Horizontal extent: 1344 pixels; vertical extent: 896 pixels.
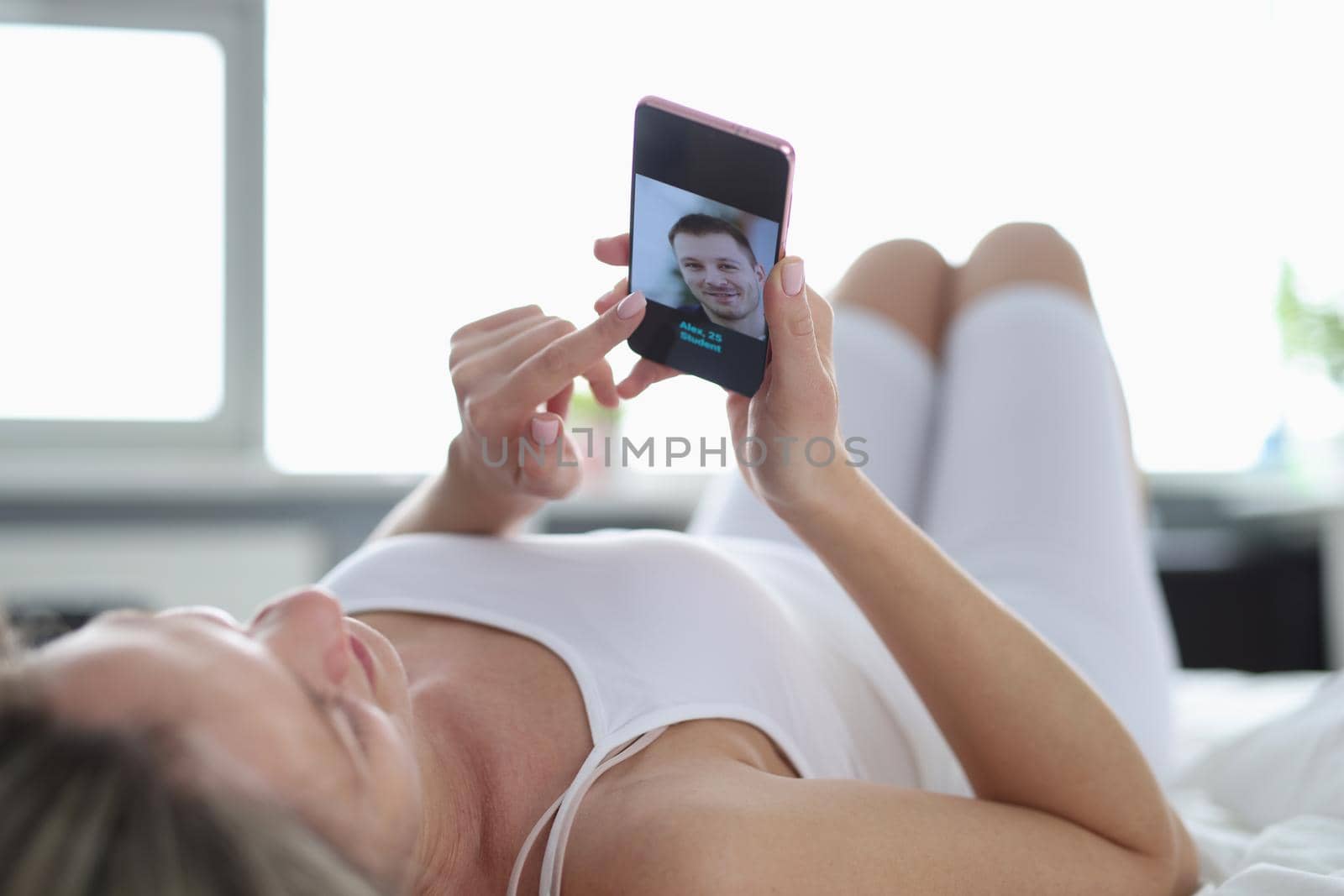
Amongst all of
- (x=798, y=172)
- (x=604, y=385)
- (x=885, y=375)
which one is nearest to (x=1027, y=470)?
(x=885, y=375)

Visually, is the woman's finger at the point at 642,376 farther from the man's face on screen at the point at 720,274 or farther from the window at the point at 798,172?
the window at the point at 798,172

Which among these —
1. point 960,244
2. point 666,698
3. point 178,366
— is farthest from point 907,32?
point 666,698

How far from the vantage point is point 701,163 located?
28.9 inches

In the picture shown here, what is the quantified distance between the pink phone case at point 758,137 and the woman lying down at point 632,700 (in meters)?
0.04

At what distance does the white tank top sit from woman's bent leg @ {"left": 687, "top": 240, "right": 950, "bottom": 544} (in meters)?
0.31

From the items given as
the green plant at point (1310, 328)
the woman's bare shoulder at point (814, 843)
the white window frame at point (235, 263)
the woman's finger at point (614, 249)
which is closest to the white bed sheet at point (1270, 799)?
the woman's bare shoulder at point (814, 843)

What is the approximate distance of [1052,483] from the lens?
1167mm

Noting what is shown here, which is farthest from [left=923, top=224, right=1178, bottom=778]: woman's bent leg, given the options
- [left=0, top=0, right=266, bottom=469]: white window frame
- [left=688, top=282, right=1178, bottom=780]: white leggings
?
[left=0, top=0, right=266, bottom=469]: white window frame

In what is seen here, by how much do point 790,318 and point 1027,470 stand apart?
594 millimetres

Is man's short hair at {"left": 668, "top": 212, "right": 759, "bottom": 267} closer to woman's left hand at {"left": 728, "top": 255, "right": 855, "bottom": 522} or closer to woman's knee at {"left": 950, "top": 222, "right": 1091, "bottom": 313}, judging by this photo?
woman's left hand at {"left": 728, "top": 255, "right": 855, "bottom": 522}

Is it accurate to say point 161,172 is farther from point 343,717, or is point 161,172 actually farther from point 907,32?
point 343,717

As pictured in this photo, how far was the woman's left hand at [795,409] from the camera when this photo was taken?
2.26ft

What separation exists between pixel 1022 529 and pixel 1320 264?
2.44 meters

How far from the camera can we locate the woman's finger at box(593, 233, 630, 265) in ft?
2.68
